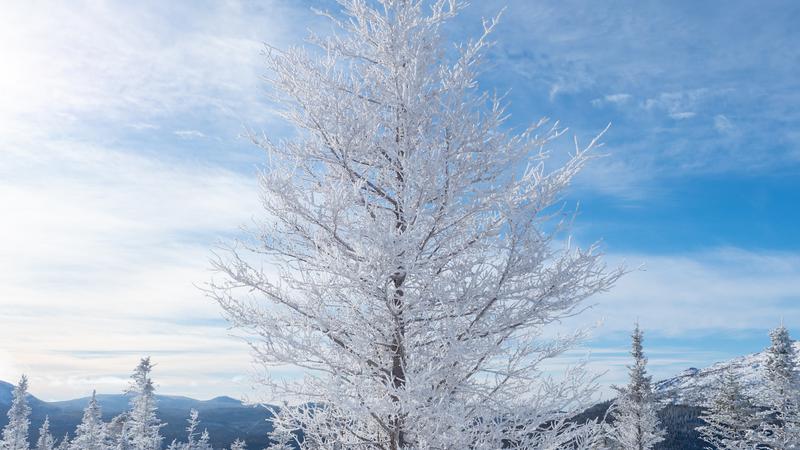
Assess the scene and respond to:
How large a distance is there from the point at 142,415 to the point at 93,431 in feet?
22.1

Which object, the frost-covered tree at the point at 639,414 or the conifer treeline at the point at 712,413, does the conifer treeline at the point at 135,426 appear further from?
the frost-covered tree at the point at 639,414

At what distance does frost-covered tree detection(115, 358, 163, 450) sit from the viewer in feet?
127

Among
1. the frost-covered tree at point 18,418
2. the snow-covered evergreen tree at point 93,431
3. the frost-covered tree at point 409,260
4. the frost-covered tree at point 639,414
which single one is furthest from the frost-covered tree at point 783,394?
the frost-covered tree at point 18,418

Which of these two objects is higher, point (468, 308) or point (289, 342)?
point (468, 308)

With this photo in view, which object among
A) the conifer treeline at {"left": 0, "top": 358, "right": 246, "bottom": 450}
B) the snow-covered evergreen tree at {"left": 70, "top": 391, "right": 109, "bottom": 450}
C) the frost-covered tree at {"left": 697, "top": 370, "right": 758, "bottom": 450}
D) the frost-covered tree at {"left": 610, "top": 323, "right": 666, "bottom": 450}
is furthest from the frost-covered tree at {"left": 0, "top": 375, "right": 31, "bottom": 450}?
the frost-covered tree at {"left": 697, "top": 370, "right": 758, "bottom": 450}

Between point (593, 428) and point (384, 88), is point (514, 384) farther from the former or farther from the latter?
point (384, 88)

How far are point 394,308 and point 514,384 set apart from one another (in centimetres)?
207

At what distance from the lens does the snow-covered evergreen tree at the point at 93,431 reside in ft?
141

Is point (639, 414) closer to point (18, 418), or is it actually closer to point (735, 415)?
point (735, 415)

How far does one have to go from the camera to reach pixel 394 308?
720cm

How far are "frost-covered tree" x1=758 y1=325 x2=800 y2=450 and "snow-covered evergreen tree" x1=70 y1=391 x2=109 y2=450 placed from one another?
45395 millimetres

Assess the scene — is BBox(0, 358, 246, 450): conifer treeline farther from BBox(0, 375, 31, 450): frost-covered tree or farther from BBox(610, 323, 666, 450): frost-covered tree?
BBox(610, 323, 666, 450): frost-covered tree

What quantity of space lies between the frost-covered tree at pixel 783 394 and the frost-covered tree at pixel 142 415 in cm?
3859

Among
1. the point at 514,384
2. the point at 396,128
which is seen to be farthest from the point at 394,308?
the point at 396,128
